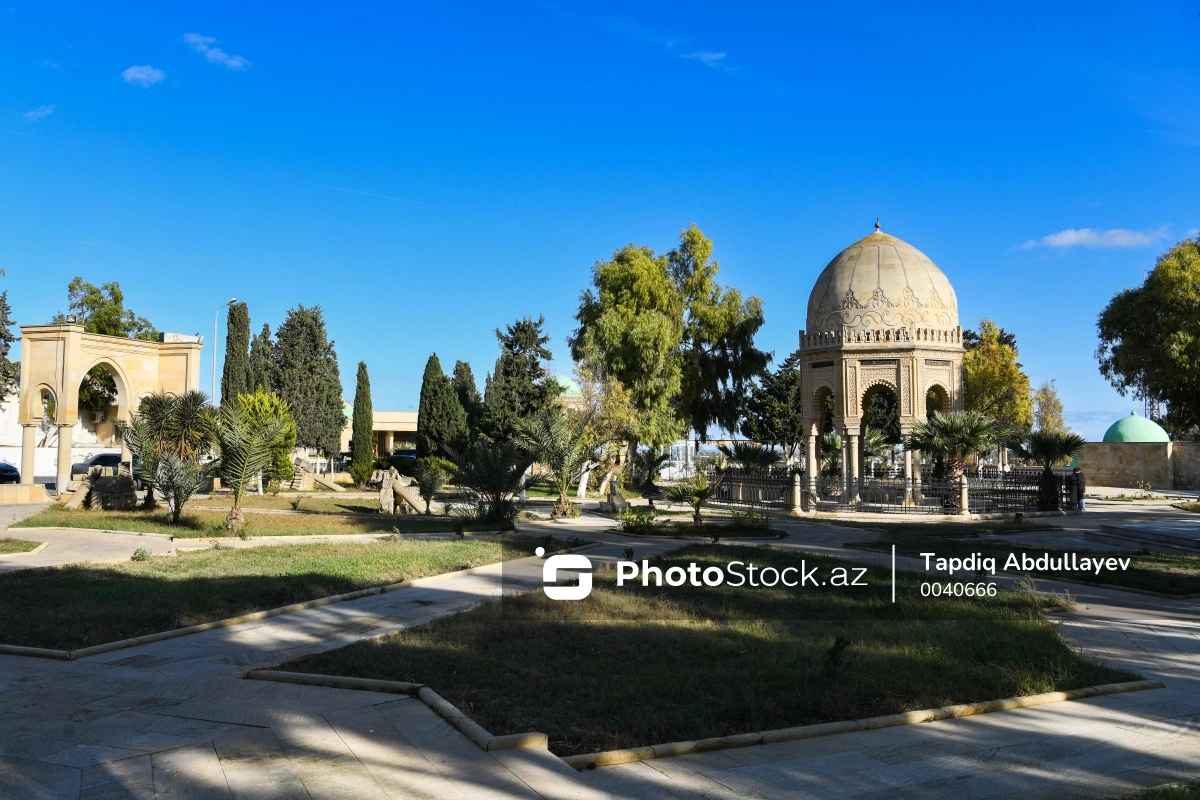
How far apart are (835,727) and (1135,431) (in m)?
54.3

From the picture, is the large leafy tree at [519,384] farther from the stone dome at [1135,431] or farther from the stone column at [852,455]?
the stone dome at [1135,431]

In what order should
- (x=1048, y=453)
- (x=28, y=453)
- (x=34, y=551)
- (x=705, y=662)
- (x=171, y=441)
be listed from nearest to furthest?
1. (x=705, y=662)
2. (x=34, y=551)
3. (x=1048, y=453)
4. (x=171, y=441)
5. (x=28, y=453)

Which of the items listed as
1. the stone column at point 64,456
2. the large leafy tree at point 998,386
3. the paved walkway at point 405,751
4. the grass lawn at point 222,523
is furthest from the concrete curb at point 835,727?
the large leafy tree at point 998,386

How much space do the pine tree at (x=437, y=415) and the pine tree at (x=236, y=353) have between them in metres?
8.78

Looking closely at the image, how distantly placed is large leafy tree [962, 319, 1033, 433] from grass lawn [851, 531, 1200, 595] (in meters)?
33.6

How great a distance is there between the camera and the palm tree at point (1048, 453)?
1003 inches

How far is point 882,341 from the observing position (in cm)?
2959

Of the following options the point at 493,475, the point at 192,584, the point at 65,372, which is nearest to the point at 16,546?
the point at 192,584

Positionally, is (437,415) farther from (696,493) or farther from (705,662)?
(705,662)

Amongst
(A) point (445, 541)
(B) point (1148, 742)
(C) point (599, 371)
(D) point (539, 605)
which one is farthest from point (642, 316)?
(B) point (1148, 742)

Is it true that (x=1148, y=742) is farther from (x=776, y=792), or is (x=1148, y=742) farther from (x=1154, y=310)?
(x=1154, y=310)

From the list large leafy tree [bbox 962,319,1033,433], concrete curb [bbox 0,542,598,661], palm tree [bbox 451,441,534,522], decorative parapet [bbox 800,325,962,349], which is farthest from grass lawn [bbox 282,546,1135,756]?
large leafy tree [bbox 962,319,1033,433]

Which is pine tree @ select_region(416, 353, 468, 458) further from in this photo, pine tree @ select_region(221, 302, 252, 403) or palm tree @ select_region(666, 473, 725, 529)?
palm tree @ select_region(666, 473, 725, 529)

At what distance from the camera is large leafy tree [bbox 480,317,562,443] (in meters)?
37.8
